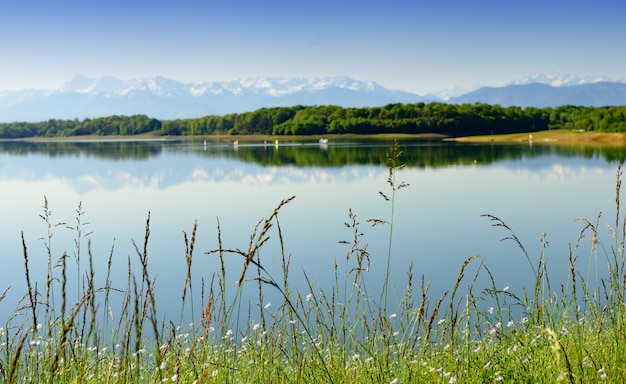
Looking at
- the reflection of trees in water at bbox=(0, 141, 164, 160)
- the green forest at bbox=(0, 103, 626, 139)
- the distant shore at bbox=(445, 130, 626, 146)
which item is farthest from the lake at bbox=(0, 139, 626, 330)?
the green forest at bbox=(0, 103, 626, 139)

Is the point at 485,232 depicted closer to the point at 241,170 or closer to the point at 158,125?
the point at 241,170

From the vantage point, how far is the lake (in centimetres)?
1373

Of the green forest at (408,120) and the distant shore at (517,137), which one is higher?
the green forest at (408,120)

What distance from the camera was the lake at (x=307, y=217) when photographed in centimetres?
1373

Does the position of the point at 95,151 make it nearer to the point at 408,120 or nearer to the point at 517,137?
the point at 517,137

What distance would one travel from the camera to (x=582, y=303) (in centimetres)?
1017

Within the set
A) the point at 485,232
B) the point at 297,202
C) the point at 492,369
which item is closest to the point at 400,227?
the point at 485,232

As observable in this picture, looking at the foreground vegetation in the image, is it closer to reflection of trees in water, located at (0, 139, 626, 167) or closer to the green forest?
reflection of trees in water, located at (0, 139, 626, 167)

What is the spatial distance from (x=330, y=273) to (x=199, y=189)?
69.5ft

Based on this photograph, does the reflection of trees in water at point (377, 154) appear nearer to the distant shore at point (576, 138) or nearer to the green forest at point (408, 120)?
the distant shore at point (576, 138)

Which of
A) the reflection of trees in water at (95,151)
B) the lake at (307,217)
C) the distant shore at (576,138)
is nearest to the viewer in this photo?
the lake at (307,217)

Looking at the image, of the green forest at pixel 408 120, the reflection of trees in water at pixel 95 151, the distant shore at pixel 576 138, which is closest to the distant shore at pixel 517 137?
the distant shore at pixel 576 138

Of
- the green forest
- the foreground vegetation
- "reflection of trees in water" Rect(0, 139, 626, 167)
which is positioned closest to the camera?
the foreground vegetation

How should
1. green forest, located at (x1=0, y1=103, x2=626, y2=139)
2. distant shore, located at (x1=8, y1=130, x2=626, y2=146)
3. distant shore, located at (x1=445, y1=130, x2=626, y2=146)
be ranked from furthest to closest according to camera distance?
green forest, located at (x1=0, y1=103, x2=626, y2=139) < distant shore, located at (x1=8, y1=130, x2=626, y2=146) < distant shore, located at (x1=445, y1=130, x2=626, y2=146)
